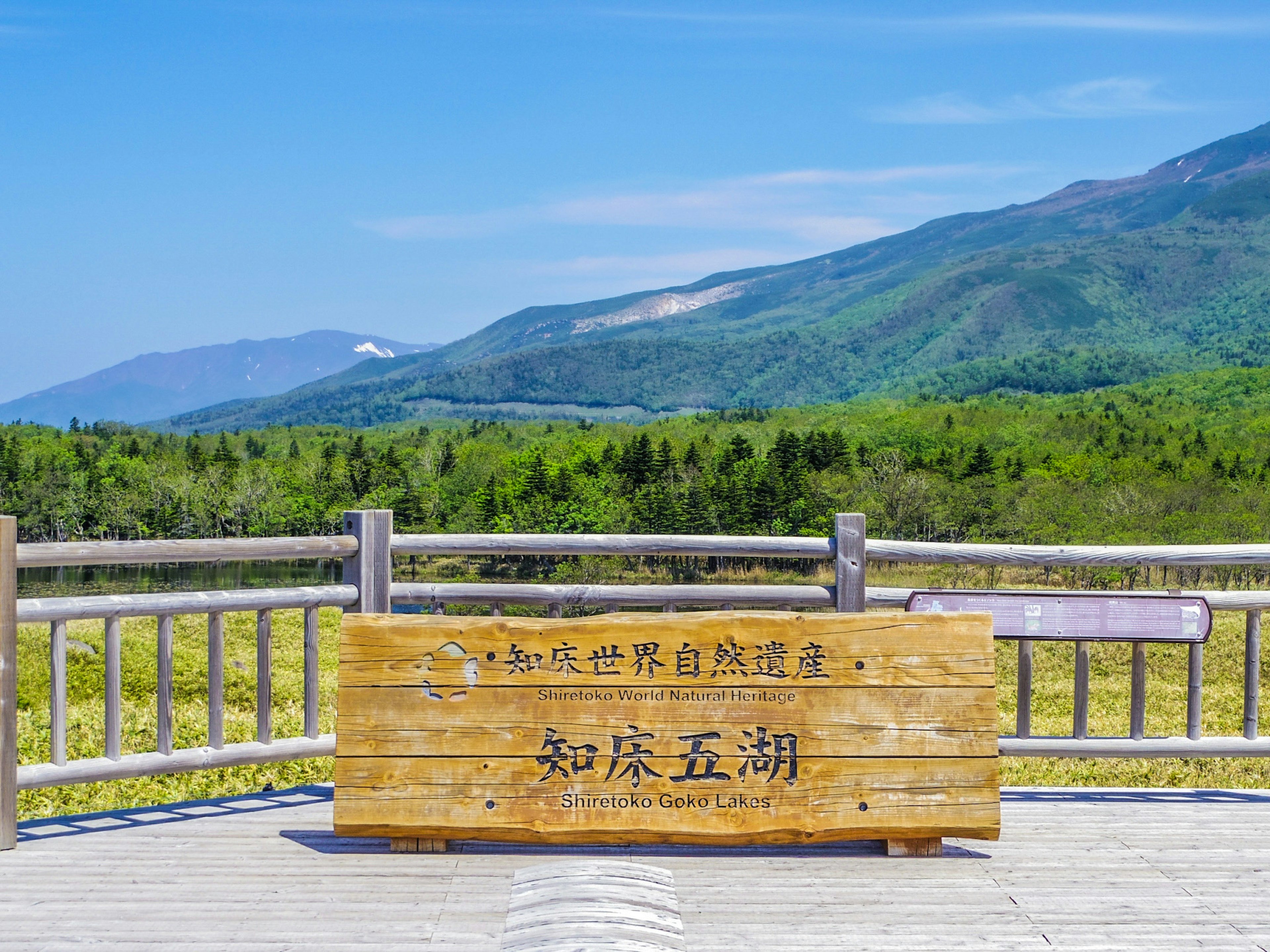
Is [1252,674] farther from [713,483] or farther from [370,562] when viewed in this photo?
[713,483]

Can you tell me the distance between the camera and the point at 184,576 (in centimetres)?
9044

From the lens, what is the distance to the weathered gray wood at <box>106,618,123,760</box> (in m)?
4.85

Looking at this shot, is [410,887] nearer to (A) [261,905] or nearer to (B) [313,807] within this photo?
(A) [261,905]

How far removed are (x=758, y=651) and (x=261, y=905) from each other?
2.05m

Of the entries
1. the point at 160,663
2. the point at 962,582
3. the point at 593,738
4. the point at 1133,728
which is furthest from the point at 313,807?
the point at 962,582

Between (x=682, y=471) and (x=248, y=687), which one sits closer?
(x=248, y=687)

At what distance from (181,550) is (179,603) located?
285mm

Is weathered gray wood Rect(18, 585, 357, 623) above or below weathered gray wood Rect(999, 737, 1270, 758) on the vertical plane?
above

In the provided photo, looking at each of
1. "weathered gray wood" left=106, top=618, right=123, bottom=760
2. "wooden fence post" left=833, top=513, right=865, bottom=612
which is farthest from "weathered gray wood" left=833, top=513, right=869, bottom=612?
"weathered gray wood" left=106, top=618, right=123, bottom=760

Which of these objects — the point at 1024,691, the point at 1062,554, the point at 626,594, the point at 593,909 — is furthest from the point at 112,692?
the point at 1062,554

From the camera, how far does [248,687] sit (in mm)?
18234

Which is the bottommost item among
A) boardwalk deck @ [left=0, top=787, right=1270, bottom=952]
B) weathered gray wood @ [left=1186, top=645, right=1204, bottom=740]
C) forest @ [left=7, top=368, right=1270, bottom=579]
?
forest @ [left=7, top=368, right=1270, bottom=579]

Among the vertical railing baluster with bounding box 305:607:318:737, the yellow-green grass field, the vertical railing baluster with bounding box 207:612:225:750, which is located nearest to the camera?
the vertical railing baluster with bounding box 207:612:225:750

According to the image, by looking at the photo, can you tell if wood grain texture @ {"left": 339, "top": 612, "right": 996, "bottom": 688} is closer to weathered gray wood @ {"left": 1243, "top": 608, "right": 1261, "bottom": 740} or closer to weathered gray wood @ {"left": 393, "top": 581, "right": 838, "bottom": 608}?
weathered gray wood @ {"left": 393, "top": 581, "right": 838, "bottom": 608}
